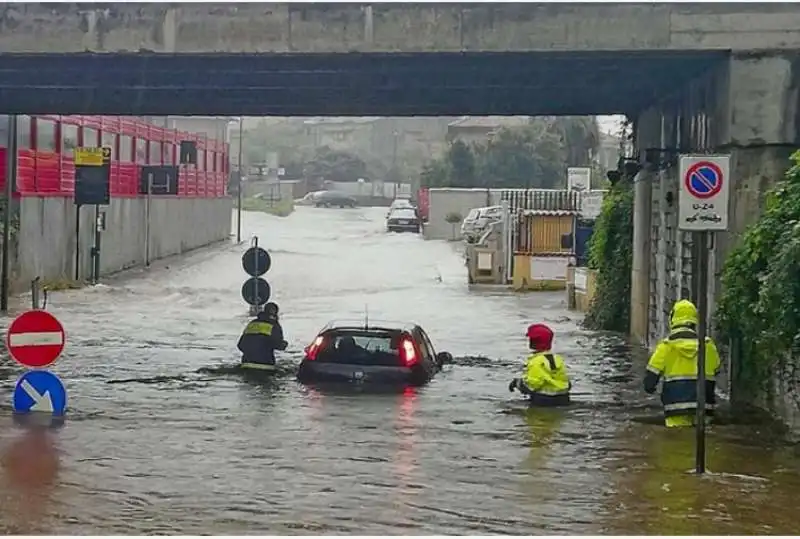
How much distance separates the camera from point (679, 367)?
563 inches

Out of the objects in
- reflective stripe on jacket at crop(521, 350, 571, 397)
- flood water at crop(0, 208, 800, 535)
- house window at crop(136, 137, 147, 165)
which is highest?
house window at crop(136, 137, 147, 165)

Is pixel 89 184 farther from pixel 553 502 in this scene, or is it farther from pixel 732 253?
pixel 553 502

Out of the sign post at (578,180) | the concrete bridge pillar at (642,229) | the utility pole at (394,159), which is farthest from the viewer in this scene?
the utility pole at (394,159)

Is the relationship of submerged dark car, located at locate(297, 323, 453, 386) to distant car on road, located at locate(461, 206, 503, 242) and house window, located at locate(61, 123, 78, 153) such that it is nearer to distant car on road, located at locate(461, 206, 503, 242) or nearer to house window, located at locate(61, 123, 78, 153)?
house window, located at locate(61, 123, 78, 153)

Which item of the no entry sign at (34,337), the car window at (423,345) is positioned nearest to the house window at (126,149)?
the car window at (423,345)

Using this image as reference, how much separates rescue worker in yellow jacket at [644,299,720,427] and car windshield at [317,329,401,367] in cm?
429

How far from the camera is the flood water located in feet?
33.9

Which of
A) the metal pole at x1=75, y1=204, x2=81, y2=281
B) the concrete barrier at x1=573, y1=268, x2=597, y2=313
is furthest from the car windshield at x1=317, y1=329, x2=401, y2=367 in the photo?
the metal pole at x1=75, y1=204, x2=81, y2=281

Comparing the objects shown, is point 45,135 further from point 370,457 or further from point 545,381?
point 370,457

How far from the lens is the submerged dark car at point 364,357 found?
18.1 meters

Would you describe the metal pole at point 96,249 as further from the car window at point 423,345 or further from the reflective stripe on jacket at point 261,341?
the car window at point 423,345

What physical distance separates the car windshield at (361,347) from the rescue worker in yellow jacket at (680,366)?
14.1ft

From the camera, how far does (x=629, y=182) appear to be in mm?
29406

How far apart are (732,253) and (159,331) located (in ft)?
52.2
